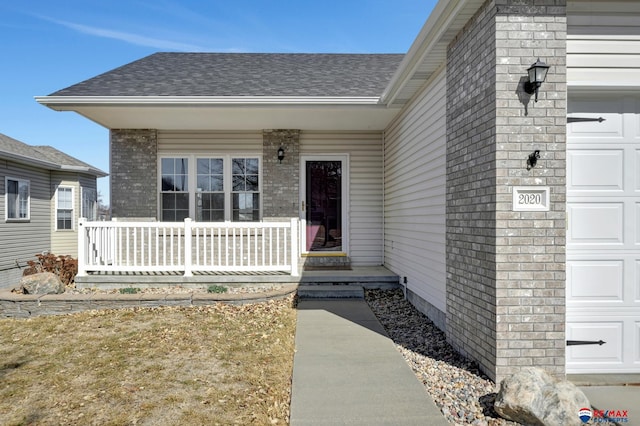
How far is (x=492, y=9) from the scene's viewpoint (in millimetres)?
3287

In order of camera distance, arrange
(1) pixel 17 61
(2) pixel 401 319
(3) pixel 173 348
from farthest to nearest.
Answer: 1. (1) pixel 17 61
2. (2) pixel 401 319
3. (3) pixel 173 348

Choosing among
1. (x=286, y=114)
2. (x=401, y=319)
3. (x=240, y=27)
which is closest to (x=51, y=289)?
(x=286, y=114)

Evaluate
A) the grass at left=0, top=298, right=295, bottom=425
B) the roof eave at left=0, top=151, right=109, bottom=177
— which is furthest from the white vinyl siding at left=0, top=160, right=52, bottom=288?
the grass at left=0, top=298, right=295, bottom=425

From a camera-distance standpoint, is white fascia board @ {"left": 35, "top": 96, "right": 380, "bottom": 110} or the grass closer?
the grass

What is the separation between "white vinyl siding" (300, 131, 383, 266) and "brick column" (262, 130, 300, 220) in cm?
78

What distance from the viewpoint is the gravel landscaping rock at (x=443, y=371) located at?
291 centimetres

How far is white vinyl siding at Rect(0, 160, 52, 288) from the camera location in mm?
11414

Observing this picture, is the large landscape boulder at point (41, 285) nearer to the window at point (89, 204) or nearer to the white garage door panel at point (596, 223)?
the white garage door panel at point (596, 223)

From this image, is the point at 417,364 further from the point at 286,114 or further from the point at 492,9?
the point at 286,114

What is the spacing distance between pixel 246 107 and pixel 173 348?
406cm

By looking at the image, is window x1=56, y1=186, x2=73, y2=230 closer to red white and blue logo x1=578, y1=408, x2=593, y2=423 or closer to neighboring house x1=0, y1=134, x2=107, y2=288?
neighboring house x1=0, y1=134, x2=107, y2=288

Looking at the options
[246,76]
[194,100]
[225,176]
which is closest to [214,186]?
[225,176]

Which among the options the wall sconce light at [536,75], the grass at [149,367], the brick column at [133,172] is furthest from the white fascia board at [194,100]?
the wall sconce light at [536,75]

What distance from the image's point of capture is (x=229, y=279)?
264 inches
